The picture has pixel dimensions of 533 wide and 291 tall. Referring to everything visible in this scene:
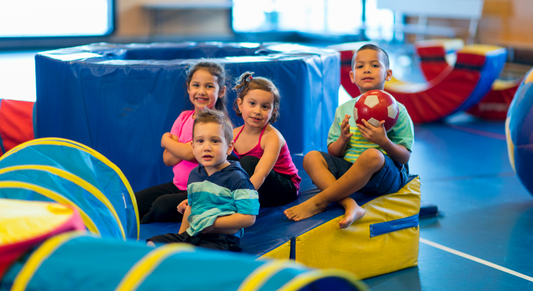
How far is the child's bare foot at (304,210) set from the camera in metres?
2.21

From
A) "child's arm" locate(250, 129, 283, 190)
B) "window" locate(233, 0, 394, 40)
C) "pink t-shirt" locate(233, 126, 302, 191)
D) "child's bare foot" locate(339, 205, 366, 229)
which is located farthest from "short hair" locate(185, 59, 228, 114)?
"window" locate(233, 0, 394, 40)

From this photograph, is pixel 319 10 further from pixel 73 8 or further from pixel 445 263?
pixel 445 263

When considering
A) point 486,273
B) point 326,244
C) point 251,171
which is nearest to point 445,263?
point 486,273

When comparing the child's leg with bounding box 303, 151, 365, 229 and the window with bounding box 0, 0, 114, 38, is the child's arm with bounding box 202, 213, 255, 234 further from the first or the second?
the window with bounding box 0, 0, 114, 38

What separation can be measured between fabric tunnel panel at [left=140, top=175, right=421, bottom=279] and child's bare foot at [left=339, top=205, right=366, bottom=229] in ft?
0.13

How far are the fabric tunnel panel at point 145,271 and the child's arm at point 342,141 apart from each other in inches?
57.6

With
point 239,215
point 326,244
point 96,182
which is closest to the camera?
point 96,182

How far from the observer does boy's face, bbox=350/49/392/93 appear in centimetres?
241

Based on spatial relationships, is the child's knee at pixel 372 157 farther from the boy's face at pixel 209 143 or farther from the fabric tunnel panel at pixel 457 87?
the fabric tunnel panel at pixel 457 87

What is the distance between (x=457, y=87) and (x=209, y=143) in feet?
14.2

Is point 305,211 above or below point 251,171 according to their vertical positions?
below

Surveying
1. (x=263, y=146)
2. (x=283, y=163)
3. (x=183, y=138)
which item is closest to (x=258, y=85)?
(x=263, y=146)

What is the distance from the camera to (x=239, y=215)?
191cm

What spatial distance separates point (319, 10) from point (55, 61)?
1143cm
